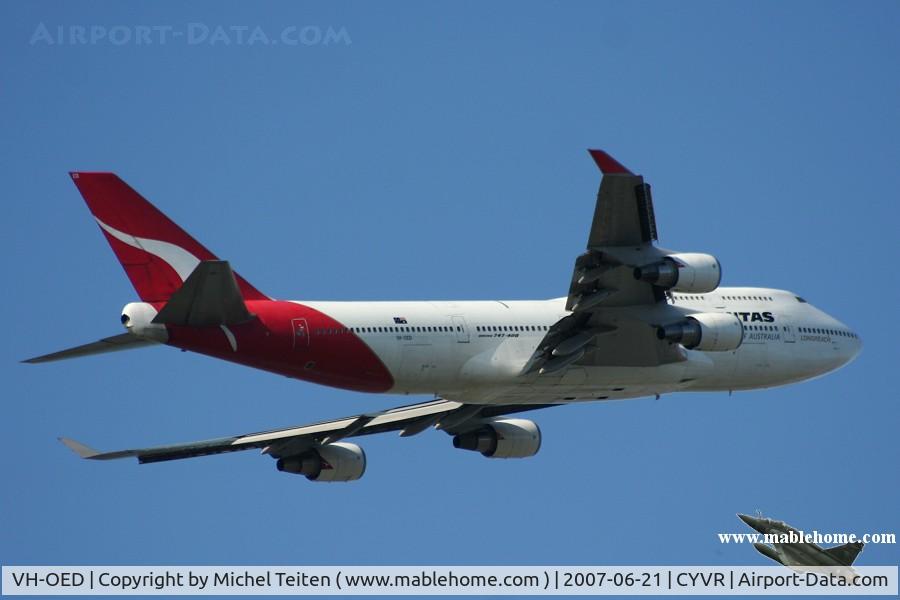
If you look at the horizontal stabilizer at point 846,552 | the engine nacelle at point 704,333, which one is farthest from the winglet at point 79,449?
the horizontal stabilizer at point 846,552

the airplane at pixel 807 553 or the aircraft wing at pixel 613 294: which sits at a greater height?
the aircraft wing at pixel 613 294

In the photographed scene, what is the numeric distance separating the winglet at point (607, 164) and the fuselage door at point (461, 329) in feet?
24.2

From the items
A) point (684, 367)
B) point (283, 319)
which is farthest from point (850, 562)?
point (283, 319)

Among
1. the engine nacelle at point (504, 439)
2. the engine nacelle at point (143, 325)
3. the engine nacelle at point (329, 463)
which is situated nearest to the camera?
the engine nacelle at point (143, 325)

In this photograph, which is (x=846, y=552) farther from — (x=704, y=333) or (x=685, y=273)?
(x=685, y=273)

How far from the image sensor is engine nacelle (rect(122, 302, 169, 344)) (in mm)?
42656

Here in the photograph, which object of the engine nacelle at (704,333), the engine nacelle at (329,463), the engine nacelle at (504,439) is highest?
the engine nacelle at (704,333)

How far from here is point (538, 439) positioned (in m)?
53.6

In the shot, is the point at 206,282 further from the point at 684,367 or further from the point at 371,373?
the point at 684,367

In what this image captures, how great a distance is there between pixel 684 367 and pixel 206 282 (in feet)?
48.7

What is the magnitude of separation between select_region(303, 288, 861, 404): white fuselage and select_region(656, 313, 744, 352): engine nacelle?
804 mm

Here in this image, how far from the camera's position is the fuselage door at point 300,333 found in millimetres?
44825

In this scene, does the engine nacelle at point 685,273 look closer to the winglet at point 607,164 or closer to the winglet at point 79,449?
the winglet at point 607,164

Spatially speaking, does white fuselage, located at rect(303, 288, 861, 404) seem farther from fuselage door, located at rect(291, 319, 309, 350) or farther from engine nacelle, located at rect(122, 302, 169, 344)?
engine nacelle, located at rect(122, 302, 169, 344)
